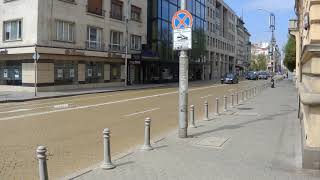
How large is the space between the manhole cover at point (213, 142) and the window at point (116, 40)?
32844mm

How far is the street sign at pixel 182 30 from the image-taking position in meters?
10.6

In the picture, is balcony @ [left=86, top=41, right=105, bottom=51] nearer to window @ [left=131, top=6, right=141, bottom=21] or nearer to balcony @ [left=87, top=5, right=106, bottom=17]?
balcony @ [left=87, top=5, right=106, bottom=17]

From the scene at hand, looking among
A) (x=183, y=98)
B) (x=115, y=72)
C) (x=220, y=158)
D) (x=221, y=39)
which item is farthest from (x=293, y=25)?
(x=221, y=39)

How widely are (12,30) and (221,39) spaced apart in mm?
67422

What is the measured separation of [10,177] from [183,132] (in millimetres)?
4776

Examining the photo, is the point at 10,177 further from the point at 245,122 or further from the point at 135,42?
the point at 135,42

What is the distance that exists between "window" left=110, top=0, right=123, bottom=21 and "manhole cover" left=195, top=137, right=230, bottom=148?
33785mm

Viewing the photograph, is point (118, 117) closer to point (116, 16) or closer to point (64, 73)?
point (64, 73)

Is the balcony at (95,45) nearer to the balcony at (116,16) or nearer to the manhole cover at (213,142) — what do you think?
the balcony at (116,16)

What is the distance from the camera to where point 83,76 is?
37.4 metres

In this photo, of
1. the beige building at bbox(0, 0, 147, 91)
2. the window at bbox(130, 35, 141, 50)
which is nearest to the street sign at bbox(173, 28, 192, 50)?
the beige building at bbox(0, 0, 147, 91)

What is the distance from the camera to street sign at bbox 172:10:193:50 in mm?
10602

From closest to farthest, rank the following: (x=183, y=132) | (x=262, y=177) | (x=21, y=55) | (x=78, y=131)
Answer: (x=262, y=177)
(x=183, y=132)
(x=78, y=131)
(x=21, y=55)

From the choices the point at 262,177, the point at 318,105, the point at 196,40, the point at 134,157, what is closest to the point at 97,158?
the point at 134,157
